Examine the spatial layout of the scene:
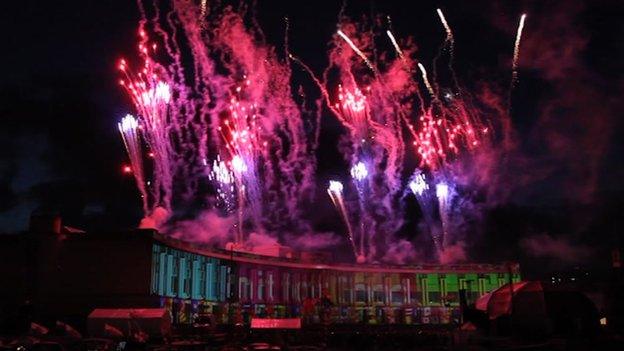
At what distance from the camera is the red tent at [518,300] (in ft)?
143

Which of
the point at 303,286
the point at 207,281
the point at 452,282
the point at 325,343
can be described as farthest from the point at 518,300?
the point at 452,282

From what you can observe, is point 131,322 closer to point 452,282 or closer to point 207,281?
point 207,281

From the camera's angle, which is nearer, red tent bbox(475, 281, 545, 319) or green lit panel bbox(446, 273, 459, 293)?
red tent bbox(475, 281, 545, 319)

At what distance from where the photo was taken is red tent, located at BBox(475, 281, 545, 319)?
43594 mm

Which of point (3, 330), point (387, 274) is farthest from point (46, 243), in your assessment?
point (387, 274)

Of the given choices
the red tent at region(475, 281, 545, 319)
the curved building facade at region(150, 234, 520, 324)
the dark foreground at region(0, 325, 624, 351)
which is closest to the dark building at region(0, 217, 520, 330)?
the curved building facade at region(150, 234, 520, 324)

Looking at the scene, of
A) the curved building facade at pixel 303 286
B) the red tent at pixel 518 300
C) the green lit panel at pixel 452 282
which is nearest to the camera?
the red tent at pixel 518 300

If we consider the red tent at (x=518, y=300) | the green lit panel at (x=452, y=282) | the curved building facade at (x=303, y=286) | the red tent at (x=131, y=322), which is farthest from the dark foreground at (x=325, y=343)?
the green lit panel at (x=452, y=282)

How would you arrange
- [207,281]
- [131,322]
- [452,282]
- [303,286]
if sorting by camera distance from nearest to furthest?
[131,322] → [207,281] → [303,286] → [452,282]

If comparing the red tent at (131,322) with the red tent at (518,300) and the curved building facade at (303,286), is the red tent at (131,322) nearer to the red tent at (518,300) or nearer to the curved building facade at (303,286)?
the curved building facade at (303,286)

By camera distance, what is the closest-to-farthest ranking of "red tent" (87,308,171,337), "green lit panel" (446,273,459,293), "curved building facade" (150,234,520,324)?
"red tent" (87,308,171,337) → "curved building facade" (150,234,520,324) → "green lit panel" (446,273,459,293)

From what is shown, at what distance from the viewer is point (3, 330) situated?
184 feet

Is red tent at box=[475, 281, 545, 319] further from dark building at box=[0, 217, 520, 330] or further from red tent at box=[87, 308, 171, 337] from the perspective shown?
red tent at box=[87, 308, 171, 337]

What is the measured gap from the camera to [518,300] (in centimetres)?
4447
